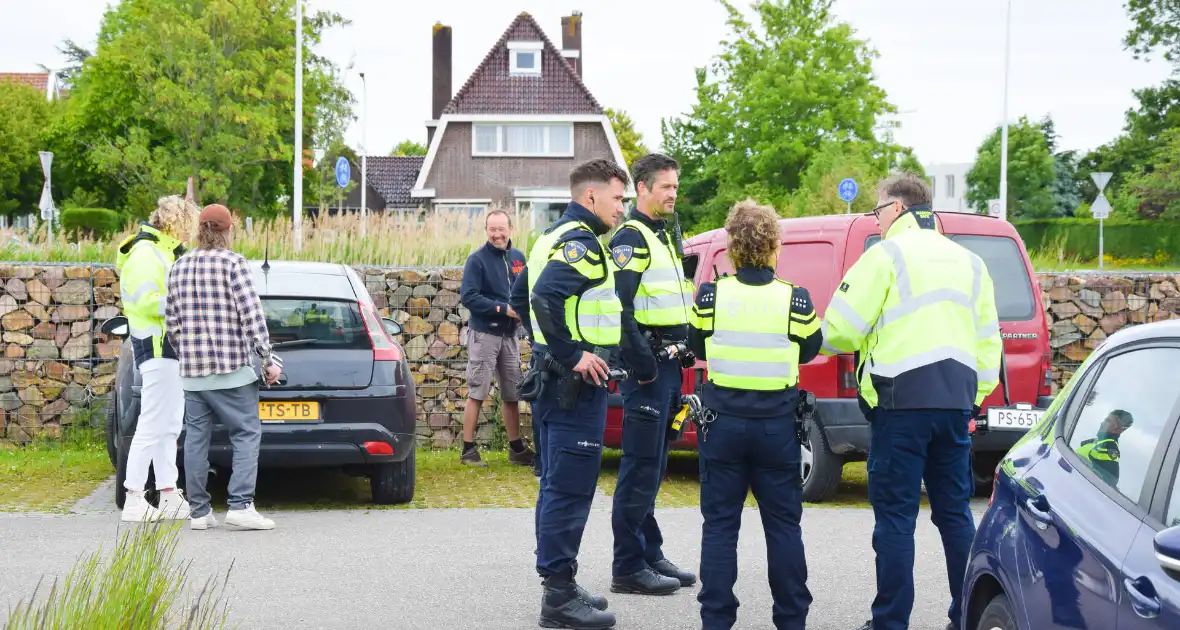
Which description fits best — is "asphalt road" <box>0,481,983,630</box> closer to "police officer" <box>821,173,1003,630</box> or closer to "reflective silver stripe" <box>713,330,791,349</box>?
"police officer" <box>821,173,1003,630</box>

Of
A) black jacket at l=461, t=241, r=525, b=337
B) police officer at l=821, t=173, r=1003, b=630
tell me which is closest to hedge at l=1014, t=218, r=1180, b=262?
black jacket at l=461, t=241, r=525, b=337

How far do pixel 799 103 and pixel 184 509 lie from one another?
42414 mm

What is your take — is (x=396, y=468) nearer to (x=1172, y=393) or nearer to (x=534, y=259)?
(x=534, y=259)

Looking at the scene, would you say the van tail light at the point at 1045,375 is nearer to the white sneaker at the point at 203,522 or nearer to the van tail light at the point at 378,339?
the van tail light at the point at 378,339

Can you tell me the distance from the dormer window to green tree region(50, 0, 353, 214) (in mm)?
9072

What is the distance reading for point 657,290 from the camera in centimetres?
618

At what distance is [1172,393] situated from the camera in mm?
3336

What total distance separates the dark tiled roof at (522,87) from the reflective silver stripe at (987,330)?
152ft

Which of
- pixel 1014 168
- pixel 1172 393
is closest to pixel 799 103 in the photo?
pixel 1014 168

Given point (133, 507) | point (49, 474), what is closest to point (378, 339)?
point (133, 507)

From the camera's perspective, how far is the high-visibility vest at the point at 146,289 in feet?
26.0

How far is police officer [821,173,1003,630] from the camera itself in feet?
17.1

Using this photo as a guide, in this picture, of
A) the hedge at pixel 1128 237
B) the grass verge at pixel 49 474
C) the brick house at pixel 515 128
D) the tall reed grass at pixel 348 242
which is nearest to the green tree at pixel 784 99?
the brick house at pixel 515 128

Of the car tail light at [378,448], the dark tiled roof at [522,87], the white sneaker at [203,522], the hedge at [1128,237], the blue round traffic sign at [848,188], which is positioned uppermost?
the dark tiled roof at [522,87]
